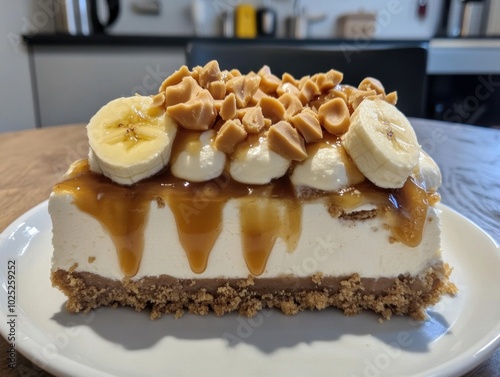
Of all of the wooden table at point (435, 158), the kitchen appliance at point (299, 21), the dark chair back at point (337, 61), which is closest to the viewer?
the wooden table at point (435, 158)

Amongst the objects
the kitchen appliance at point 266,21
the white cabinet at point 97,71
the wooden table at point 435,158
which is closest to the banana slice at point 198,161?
the wooden table at point 435,158

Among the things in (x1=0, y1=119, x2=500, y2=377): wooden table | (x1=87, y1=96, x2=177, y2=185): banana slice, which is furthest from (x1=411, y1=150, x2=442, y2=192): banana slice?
(x1=87, y1=96, x2=177, y2=185): banana slice

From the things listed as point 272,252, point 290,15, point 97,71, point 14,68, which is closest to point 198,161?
point 272,252

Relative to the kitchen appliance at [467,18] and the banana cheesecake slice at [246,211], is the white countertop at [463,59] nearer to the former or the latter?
the kitchen appliance at [467,18]

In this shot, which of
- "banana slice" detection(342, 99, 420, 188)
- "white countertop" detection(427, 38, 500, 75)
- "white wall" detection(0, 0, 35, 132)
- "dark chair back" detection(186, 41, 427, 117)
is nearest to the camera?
"banana slice" detection(342, 99, 420, 188)

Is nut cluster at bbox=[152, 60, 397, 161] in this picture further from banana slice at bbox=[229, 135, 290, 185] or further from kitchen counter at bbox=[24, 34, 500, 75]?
kitchen counter at bbox=[24, 34, 500, 75]

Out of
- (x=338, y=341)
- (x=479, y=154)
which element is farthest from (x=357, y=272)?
(x=479, y=154)

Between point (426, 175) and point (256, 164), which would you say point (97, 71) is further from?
point (426, 175)
